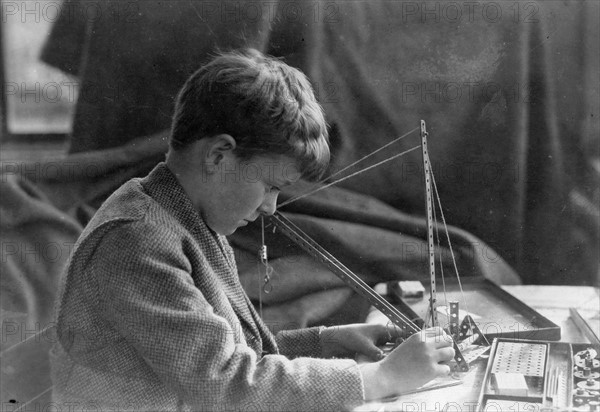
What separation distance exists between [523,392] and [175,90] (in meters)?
0.96

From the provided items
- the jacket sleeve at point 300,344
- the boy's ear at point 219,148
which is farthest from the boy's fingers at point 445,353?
the boy's ear at point 219,148

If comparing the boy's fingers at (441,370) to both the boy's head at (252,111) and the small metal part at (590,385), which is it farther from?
the boy's head at (252,111)

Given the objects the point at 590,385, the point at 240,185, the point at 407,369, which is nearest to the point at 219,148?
the point at 240,185

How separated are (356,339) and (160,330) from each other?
0.42m

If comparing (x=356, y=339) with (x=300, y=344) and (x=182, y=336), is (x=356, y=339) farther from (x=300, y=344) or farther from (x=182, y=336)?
(x=182, y=336)

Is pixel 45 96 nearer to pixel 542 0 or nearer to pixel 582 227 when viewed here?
pixel 542 0

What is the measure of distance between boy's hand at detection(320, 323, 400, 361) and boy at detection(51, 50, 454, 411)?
12cm

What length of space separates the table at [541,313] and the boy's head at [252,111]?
1.23ft

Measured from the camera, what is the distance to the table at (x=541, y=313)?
0.92 m

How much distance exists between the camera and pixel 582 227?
152cm

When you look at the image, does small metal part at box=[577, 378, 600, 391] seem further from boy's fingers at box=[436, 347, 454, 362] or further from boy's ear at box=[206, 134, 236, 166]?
boy's ear at box=[206, 134, 236, 166]

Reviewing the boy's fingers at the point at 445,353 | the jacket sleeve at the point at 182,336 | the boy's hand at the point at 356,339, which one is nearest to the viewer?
the jacket sleeve at the point at 182,336

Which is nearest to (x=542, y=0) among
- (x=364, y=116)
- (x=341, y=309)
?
(x=364, y=116)

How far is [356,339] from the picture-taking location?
113 centimetres
